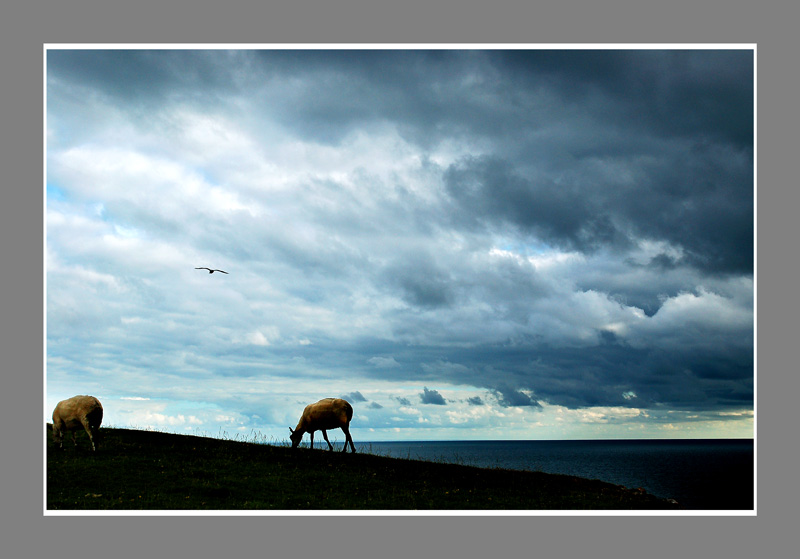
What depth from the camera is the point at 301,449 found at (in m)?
34.7

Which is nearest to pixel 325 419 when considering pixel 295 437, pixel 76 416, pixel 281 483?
pixel 295 437

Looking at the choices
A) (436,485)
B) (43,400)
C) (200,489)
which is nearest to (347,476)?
(436,485)

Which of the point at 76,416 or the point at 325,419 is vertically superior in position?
the point at 76,416

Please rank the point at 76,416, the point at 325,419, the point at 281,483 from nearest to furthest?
the point at 281,483 → the point at 76,416 → the point at 325,419

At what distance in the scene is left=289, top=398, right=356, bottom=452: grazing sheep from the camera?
114 ft

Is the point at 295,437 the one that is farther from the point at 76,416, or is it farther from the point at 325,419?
the point at 76,416

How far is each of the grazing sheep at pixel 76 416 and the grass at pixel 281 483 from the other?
977 millimetres

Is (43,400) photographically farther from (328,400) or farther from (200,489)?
(328,400)

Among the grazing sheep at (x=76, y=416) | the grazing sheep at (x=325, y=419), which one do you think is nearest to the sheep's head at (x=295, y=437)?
the grazing sheep at (x=325, y=419)

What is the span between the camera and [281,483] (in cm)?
2472

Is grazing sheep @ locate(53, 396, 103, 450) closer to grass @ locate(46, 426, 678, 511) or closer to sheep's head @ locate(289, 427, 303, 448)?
grass @ locate(46, 426, 678, 511)

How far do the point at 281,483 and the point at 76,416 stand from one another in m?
13.4

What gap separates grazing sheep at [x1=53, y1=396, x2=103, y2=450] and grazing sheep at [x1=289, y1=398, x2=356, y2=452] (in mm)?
11402

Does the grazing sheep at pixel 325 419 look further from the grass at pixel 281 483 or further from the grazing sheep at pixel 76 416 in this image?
the grazing sheep at pixel 76 416
